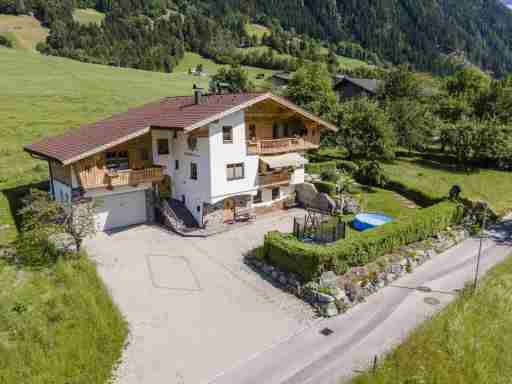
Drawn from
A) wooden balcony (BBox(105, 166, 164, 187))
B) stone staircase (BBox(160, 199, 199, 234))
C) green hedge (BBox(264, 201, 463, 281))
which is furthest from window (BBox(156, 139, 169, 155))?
green hedge (BBox(264, 201, 463, 281))

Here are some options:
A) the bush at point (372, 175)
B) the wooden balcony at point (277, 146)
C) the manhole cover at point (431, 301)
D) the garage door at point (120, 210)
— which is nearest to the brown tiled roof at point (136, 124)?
the wooden balcony at point (277, 146)

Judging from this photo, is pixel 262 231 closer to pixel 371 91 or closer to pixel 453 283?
pixel 453 283

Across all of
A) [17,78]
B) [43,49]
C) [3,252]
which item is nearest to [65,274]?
[3,252]

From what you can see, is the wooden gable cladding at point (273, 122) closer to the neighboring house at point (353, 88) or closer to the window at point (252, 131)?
the window at point (252, 131)

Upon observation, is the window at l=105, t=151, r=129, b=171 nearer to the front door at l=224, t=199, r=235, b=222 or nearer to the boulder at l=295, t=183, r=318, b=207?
the front door at l=224, t=199, r=235, b=222

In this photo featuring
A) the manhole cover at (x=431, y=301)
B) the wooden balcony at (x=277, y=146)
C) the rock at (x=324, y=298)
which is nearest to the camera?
the rock at (x=324, y=298)

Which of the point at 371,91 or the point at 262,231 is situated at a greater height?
the point at 371,91

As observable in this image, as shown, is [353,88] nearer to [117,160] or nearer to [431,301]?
[117,160]
